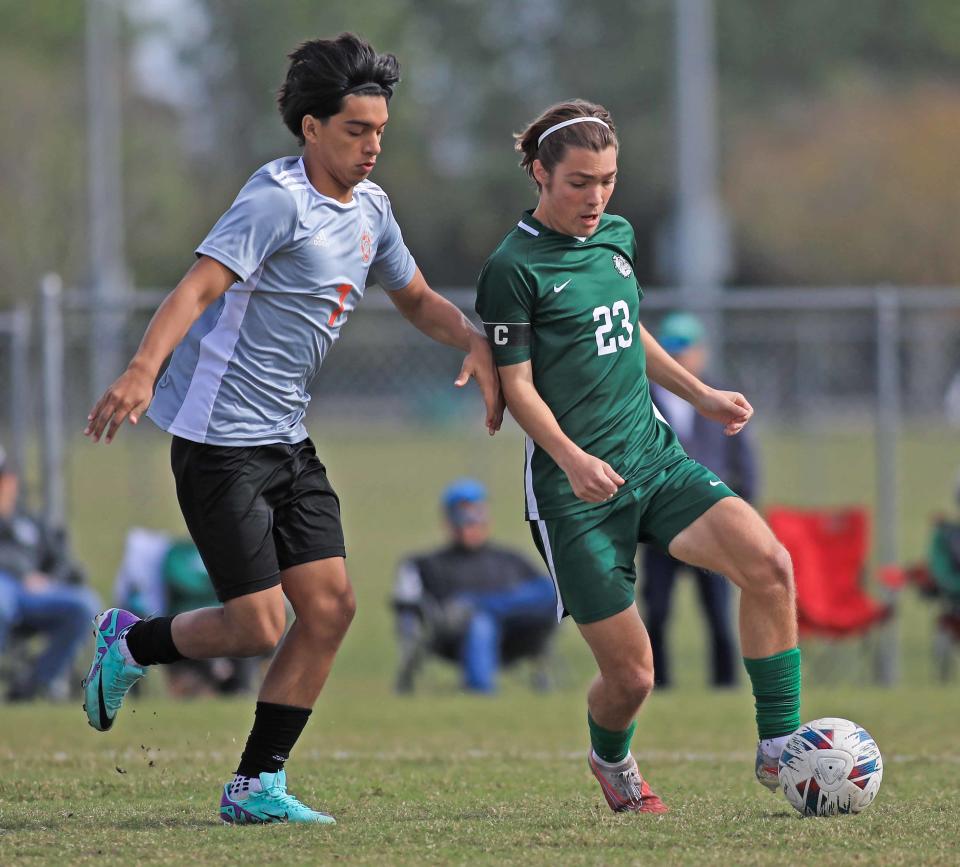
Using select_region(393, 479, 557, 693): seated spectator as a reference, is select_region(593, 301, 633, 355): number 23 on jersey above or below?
above

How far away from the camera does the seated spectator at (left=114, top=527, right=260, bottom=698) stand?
10195 mm

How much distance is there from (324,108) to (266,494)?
114 centimetres

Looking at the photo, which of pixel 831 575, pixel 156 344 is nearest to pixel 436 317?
pixel 156 344

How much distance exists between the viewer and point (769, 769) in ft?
16.4

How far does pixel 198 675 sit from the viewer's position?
10227 mm

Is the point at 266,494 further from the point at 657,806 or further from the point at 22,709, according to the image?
the point at 22,709

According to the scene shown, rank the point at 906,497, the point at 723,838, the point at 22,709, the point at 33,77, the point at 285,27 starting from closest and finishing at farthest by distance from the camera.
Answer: the point at 723,838, the point at 22,709, the point at 906,497, the point at 33,77, the point at 285,27

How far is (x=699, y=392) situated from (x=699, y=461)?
4639 mm

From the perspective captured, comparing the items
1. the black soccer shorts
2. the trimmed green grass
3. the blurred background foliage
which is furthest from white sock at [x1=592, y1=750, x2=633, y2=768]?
the blurred background foliage

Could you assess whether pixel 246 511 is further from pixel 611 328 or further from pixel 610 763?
pixel 610 763

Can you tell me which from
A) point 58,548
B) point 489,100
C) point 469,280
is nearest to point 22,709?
point 58,548

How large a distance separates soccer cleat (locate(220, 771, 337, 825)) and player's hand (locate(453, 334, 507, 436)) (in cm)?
125

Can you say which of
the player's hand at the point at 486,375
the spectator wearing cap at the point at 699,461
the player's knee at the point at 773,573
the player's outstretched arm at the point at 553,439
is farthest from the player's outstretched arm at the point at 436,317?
the spectator wearing cap at the point at 699,461

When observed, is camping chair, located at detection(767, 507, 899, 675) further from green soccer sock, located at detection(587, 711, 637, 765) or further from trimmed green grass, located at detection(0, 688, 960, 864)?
green soccer sock, located at detection(587, 711, 637, 765)
